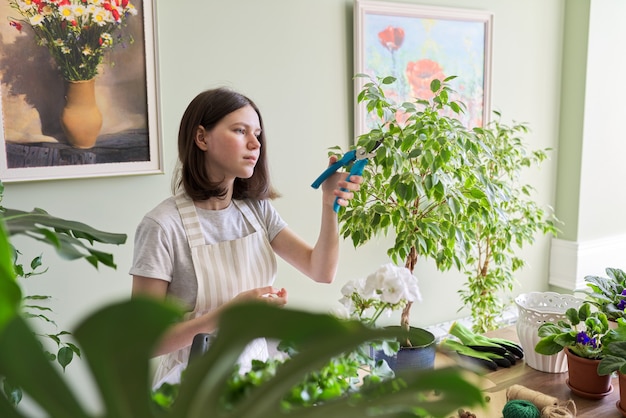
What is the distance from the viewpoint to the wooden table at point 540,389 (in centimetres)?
134

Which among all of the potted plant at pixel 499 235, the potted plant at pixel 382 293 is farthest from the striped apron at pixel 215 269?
the potted plant at pixel 499 235

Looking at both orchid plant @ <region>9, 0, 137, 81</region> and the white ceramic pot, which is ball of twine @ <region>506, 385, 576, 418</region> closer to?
the white ceramic pot

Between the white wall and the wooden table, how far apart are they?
944mm

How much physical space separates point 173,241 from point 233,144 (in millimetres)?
294

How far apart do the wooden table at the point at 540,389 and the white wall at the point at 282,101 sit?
0.94m

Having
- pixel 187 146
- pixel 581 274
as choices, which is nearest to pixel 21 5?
pixel 187 146

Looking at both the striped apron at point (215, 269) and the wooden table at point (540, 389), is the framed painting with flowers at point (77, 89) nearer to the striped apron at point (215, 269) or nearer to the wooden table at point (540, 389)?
the striped apron at point (215, 269)

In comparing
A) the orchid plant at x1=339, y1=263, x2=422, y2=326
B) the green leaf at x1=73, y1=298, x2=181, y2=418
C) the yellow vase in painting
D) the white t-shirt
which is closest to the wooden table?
the orchid plant at x1=339, y1=263, x2=422, y2=326

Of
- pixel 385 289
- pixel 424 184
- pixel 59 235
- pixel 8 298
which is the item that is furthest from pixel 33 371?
pixel 424 184

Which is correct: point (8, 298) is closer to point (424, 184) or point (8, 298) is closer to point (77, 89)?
point (424, 184)

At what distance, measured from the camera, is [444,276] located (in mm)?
3180

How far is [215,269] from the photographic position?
1.58 meters

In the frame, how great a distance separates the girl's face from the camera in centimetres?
157

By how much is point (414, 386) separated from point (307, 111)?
2.28 meters
